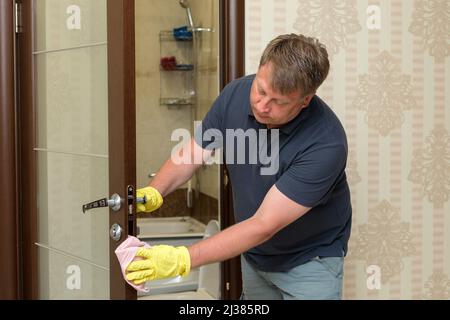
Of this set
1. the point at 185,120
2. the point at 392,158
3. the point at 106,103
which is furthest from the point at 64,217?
the point at 185,120

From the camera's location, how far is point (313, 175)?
1778 mm

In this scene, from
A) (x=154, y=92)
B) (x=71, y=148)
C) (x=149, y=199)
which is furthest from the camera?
(x=154, y=92)

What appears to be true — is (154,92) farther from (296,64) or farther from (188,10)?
(296,64)

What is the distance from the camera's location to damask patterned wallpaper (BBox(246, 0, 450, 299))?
7.72 ft

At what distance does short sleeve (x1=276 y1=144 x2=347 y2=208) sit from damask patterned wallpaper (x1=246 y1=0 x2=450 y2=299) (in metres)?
0.56

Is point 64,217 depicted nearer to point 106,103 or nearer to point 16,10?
→ point 106,103

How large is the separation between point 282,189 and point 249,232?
0.14 m

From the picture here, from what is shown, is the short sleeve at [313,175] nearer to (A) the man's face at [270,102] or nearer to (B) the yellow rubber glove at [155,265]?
(A) the man's face at [270,102]

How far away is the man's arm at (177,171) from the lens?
2031 millimetres

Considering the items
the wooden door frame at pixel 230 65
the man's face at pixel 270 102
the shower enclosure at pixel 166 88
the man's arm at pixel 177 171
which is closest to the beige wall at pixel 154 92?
the shower enclosure at pixel 166 88

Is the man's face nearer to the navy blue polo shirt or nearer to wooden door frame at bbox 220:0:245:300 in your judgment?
the navy blue polo shirt

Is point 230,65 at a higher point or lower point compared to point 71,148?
higher

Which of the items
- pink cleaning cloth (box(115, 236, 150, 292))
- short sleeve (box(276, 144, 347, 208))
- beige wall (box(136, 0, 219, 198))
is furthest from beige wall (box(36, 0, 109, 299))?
beige wall (box(136, 0, 219, 198))

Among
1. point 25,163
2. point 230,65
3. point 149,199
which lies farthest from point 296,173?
point 25,163
